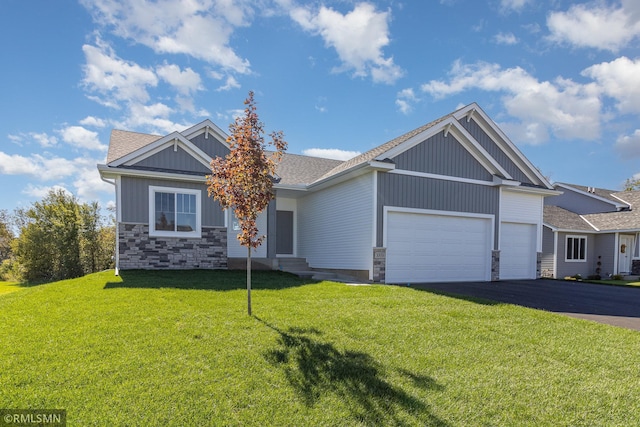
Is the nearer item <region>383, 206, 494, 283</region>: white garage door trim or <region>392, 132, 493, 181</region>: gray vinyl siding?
<region>383, 206, 494, 283</region>: white garage door trim

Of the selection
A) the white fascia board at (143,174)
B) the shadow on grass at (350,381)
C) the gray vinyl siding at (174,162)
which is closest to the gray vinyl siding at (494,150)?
the gray vinyl siding at (174,162)

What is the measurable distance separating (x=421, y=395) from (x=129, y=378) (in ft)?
10.1

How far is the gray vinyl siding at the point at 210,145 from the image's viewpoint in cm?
1336

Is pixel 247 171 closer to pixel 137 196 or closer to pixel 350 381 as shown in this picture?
pixel 350 381

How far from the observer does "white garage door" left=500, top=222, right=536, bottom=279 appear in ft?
45.8

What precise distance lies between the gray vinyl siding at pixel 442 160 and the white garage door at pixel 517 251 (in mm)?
2605

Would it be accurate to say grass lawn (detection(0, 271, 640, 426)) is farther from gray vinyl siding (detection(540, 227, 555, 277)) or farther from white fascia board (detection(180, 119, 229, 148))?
gray vinyl siding (detection(540, 227, 555, 277))

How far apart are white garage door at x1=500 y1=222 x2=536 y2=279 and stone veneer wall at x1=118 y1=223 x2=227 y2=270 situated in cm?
1102

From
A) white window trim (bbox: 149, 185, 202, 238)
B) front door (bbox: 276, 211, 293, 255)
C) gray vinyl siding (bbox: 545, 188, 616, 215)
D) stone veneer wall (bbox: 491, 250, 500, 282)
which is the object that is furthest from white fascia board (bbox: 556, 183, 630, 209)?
white window trim (bbox: 149, 185, 202, 238)

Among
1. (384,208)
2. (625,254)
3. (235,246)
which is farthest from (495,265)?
(625,254)

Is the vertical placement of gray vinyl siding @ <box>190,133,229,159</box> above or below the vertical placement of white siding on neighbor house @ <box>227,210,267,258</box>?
above

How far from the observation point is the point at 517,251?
14305 mm

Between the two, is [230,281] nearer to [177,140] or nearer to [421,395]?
[177,140]

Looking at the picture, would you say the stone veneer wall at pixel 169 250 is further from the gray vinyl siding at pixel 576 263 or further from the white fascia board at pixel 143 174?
the gray vinyl siding at pixel 576 263
